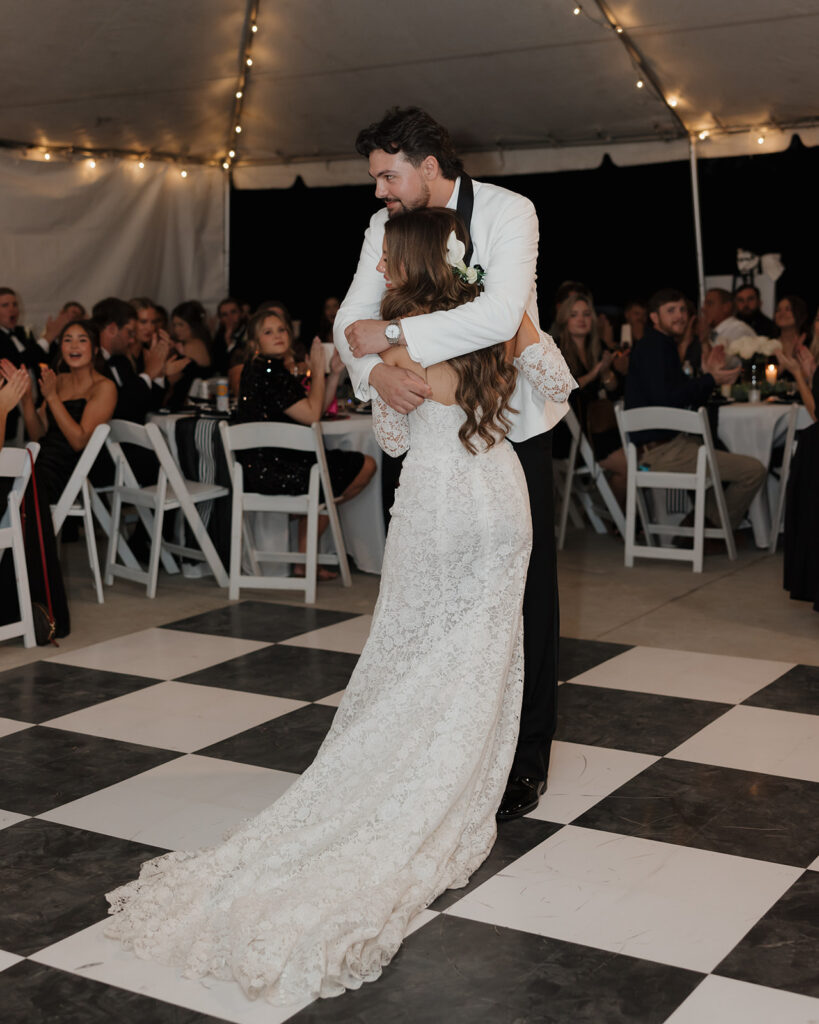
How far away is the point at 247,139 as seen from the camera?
10773 millimetres

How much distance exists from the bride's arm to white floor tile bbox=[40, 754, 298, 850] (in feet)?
3.98

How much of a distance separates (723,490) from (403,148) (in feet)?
13.6

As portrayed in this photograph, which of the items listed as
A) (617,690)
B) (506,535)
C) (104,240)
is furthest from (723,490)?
(104,240)

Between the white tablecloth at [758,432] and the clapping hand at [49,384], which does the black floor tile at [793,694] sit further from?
the clapping hand at [49,384]

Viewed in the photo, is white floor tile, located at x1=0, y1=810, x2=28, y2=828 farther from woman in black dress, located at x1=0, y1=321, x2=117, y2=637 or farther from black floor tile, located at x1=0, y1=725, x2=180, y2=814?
woman in black dress, located at x1=0, y1=321, x2=117, y2=637

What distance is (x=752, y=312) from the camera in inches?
→ 374

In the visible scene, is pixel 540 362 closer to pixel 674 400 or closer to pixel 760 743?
pixel 760 743

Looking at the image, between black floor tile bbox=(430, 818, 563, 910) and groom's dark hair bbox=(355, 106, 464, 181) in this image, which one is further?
groom's dark hair bbox=(355, 106, 464, 181)

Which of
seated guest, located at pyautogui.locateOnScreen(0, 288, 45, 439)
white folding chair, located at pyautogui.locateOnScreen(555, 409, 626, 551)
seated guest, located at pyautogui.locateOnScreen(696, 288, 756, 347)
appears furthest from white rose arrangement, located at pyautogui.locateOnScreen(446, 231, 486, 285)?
seated guest, located at pyautogui.locateOnScreen(696, 288, 756, 347)

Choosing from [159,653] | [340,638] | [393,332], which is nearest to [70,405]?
[159,653]

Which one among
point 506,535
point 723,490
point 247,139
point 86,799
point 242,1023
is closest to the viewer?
point 242,1023

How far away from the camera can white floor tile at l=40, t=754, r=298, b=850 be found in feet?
9.46

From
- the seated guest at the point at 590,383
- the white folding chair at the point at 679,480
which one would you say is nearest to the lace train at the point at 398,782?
the white folding chair at the point at 679,480

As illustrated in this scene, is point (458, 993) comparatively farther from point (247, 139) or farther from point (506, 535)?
point (247, 139)
